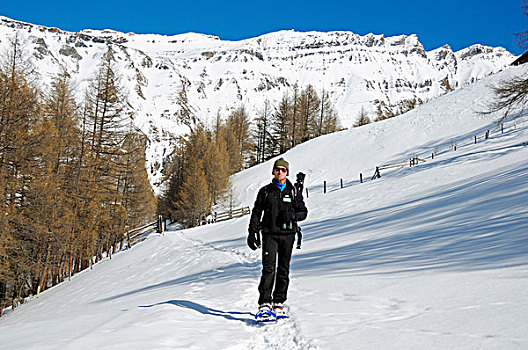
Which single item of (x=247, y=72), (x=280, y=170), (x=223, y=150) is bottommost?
(x=280, y=170)

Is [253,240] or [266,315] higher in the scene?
[253,240]

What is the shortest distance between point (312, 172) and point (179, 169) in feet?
51.0

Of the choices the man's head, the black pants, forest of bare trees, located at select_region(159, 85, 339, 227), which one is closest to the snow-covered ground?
the black pants

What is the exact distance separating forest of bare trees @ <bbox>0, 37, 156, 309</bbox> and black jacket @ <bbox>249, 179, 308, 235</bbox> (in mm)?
12072

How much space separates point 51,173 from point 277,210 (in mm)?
14488

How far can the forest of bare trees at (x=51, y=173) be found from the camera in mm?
13259

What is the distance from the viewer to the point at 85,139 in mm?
19625

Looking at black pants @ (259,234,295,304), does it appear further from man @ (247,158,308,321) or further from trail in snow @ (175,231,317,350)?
trail in snow @ (175,231,317,350)

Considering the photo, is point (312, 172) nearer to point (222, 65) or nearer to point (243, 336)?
point (243, 336)

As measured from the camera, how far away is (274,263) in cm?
441

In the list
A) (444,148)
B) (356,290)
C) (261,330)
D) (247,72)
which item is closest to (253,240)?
(261,330)

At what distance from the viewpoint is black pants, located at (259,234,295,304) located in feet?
14.3

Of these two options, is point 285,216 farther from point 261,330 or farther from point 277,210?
point 261,330

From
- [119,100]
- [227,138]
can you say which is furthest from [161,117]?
[119,100]
